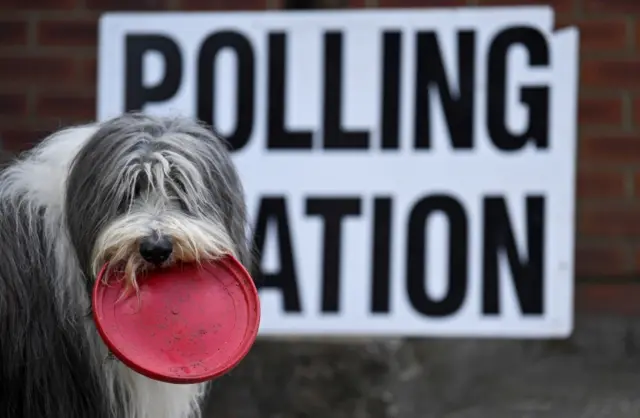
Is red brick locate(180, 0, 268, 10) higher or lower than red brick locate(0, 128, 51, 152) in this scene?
higher

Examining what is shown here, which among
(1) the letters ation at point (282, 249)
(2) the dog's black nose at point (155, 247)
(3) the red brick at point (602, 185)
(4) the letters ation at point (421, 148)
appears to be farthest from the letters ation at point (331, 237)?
(2) the dog's black nose at point (155, 247)

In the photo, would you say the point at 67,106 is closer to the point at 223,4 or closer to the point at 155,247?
the point at 223,4

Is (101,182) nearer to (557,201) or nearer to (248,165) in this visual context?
(248,165)

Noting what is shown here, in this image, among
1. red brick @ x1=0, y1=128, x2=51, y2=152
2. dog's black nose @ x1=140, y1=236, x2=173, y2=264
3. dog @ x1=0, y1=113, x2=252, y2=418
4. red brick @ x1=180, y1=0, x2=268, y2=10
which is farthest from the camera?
red brick @ x1=0, y1=128, x2=51, y2=152

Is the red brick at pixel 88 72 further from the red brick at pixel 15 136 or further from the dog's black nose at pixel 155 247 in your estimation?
the dog's black nose at pixel 155 247

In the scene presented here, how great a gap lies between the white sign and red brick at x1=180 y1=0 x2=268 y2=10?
0.19 feet

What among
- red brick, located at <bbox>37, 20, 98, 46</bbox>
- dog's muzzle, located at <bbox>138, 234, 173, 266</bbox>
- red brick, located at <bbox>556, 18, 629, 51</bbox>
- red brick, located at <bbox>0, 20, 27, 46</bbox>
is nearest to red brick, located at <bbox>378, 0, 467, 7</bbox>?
red brick, located at <bbox>556, 18, 629, 51</bbox>

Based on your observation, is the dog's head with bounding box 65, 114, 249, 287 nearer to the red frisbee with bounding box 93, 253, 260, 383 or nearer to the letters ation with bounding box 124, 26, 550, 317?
the red frisbee with bounding box 93, 253, 260, 383

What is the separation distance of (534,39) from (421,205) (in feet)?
2.63

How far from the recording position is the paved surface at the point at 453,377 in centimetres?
462

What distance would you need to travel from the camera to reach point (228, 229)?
2691mm

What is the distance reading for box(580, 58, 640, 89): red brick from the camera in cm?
460

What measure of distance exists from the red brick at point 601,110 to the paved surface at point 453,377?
0.80 metres

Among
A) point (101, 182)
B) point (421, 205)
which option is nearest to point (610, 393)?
point (421, 205)
